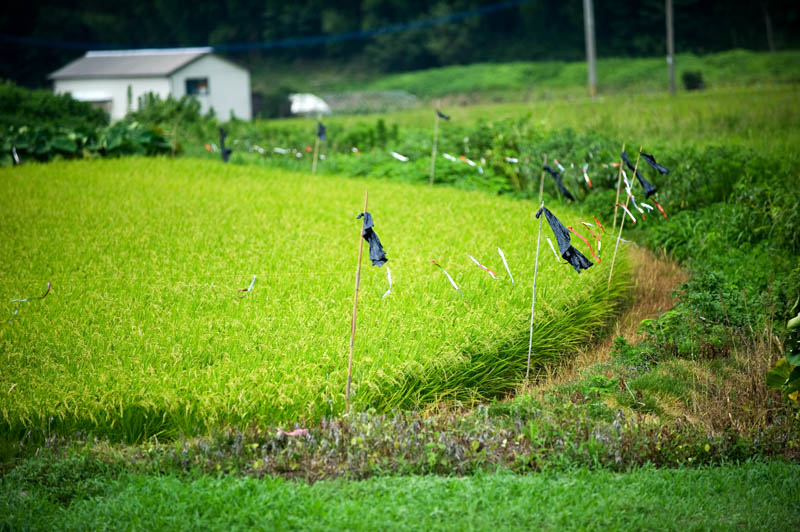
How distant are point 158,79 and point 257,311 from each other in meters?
26.2

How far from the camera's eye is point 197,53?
29.6 metres

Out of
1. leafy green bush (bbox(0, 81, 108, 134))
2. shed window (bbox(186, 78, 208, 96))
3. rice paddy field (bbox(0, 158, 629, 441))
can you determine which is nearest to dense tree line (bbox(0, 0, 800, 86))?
shed window (bbox(186, 78, 208, 96))

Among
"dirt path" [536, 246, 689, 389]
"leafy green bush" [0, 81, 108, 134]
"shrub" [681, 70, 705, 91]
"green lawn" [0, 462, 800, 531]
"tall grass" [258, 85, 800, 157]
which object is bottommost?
"green lawn" [0, 462, 800, 531]

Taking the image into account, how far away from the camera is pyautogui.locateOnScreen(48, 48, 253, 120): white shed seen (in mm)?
28828

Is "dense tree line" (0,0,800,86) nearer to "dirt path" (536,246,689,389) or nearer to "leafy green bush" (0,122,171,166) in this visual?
"leafy green bush" (0,122,171,166)

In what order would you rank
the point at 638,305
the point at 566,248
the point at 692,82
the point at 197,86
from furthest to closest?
the point at 197,86, the point at 692,82, the point at 638,305, the point at 566,248

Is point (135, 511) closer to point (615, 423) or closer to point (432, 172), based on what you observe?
point (615, 423)

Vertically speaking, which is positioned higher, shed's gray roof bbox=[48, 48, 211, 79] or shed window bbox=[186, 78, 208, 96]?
shed's gray roof bbox=[48, 48, 211, 79]

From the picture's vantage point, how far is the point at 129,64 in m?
30.0

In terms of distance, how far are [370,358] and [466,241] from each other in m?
2.74

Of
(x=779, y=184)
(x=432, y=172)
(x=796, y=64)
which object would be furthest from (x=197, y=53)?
(x=779, y=184)

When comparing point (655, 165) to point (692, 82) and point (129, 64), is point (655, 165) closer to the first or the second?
point (692, 82)

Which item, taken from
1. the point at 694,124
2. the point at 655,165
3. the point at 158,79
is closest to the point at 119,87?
the point at 158,79

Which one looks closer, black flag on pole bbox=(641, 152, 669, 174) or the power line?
black flag on pole bbox=(641, 152, 669, 174)
